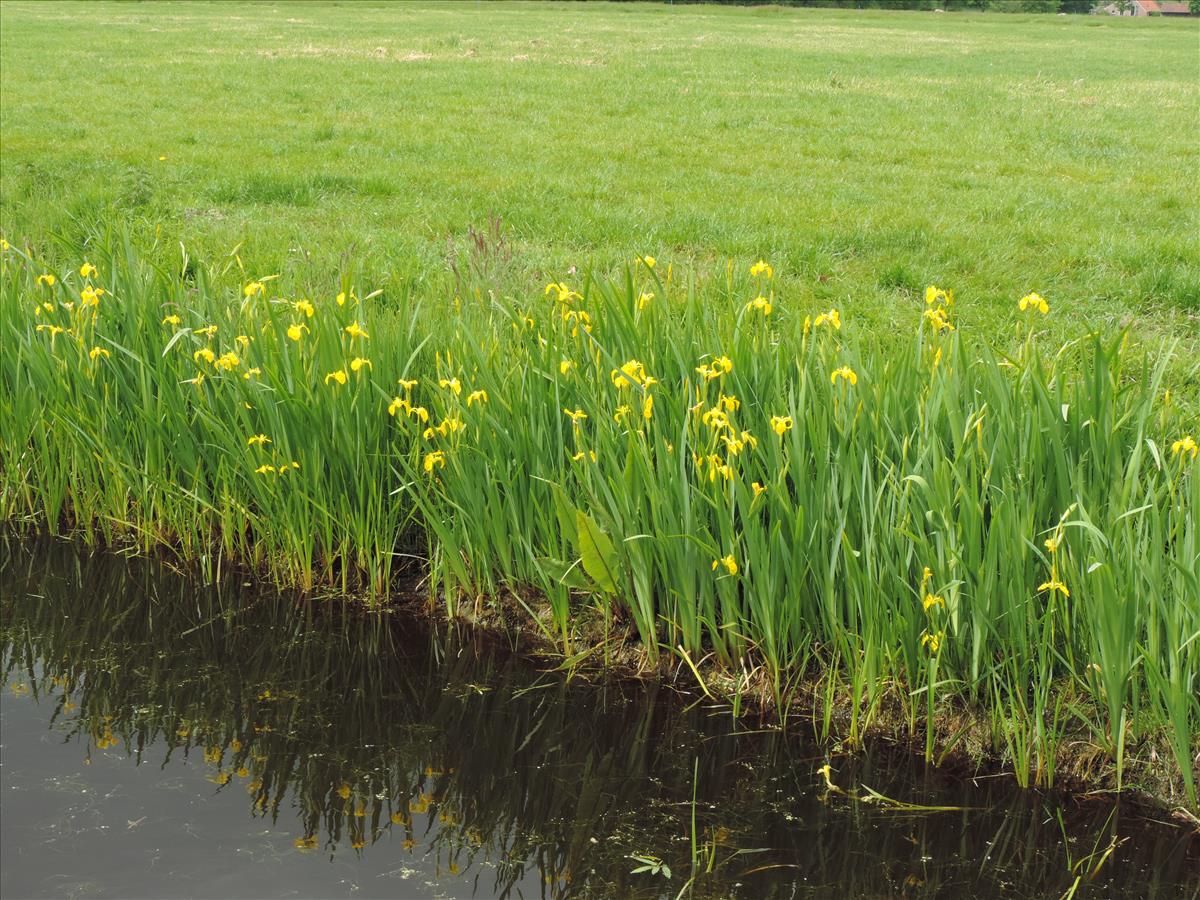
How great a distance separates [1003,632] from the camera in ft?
10.8

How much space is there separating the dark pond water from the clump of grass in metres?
0.24

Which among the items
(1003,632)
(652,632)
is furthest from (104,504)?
(1003,632)

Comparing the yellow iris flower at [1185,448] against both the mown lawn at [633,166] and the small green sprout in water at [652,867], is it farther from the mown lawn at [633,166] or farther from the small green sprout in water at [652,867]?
the small green sprout in water at [652,867]

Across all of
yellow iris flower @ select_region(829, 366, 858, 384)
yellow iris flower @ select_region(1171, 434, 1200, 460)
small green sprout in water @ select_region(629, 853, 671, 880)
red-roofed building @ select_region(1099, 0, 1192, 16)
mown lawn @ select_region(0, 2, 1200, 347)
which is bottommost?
small green sprout in water @ select_region(629, 853, 671, 880)

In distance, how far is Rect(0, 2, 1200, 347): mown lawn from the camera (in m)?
7.41

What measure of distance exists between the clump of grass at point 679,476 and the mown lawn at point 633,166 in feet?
2.22

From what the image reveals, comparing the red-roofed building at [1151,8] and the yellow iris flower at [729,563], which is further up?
the red-roofed building at [1151,8]

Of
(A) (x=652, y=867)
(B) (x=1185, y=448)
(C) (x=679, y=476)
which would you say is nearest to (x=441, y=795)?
(A) (x=652, y=867)

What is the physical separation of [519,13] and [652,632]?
41.1 meters

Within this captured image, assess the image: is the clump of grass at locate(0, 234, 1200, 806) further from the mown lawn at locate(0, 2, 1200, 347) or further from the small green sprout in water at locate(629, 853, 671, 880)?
the small green sprout in water at locate(629, 853, 671, 880)

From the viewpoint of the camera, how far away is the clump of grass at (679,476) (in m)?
3.18

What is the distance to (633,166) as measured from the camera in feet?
36.0

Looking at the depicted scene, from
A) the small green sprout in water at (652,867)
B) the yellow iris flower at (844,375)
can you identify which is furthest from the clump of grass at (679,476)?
the small green sprout in water at (652,867)

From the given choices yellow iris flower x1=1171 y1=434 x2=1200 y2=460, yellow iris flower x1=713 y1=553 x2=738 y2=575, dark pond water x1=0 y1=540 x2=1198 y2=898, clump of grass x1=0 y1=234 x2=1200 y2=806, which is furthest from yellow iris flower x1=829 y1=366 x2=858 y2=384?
dark pond water x1=0 y1=540 x2=1198 y2=898
